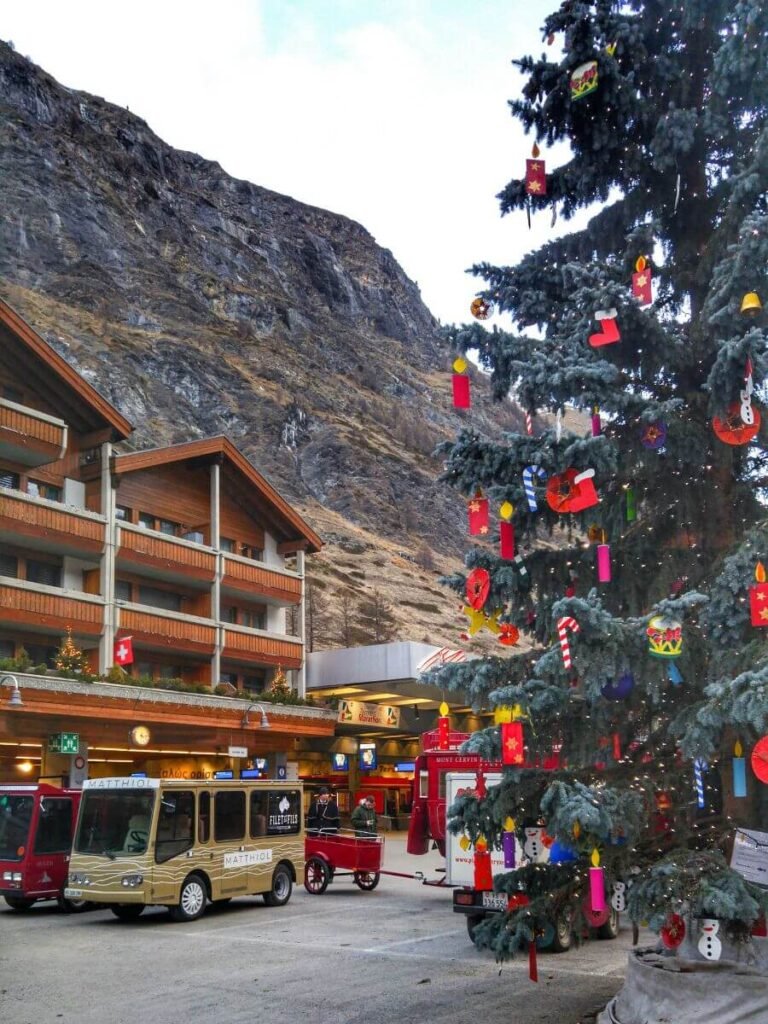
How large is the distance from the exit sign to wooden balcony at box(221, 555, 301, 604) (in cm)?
1036

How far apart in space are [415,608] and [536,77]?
69.3m

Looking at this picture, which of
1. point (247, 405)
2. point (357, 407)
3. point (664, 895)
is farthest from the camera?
point (357, 407)

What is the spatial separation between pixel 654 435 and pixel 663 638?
6.85 ft

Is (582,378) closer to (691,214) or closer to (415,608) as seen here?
(691,214)

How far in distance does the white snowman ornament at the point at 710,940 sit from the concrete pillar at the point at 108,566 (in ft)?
85.5

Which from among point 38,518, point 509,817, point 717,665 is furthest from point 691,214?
point 38,518

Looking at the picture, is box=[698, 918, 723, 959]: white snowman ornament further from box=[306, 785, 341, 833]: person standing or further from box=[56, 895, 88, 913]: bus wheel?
box=[306, 785, 341, 833]: person standing

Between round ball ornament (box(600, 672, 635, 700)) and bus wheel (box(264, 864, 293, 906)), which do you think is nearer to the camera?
round ball ornament (box(600, 672, 635, 700))

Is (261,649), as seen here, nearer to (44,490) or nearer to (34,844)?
(44,490)

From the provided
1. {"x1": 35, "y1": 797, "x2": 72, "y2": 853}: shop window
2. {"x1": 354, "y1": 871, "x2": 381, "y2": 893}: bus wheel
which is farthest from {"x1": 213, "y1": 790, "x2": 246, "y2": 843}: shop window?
{"x1": 354, "y1": 871, "x2": 381, "y2": 893}: bus wheel

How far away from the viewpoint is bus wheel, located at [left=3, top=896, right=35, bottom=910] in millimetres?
19797

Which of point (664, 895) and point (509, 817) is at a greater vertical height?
point (509, 817)

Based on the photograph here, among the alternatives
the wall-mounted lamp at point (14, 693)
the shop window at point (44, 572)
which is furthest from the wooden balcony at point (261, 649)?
the wall-mounted lamp at point (14, 693)

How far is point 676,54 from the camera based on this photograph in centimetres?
1071
